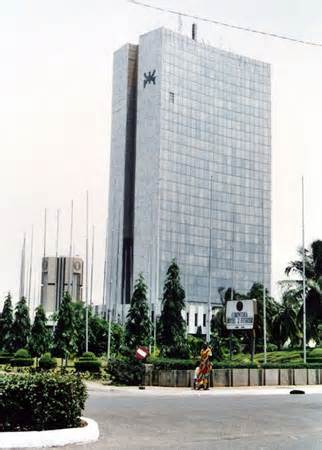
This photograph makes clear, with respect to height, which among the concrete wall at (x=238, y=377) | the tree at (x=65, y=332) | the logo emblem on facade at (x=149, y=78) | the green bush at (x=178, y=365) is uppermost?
the logo emblem on facade at (x=149, y=78)

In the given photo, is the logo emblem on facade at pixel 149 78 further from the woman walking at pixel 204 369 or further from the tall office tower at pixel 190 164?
the woman walking at pixel 204 369

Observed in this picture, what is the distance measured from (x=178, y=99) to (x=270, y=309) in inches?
3050

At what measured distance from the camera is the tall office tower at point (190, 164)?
146625 millimetres

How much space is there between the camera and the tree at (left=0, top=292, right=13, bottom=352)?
2716 inches

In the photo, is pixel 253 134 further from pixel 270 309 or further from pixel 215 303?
pixel 270 309

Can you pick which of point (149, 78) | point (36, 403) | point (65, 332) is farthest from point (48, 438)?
point (149, 78)

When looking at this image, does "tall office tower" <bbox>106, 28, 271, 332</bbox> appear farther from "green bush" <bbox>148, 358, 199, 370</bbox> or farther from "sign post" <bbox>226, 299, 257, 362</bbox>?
"green bush" <bbox>148, 358, 199, 370</bbox>

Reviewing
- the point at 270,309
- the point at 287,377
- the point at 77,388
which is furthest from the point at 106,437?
the point at 270,309

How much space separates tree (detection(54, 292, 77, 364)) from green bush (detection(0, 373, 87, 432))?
45198mm

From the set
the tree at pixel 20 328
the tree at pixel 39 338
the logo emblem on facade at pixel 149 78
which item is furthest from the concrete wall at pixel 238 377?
the logo emblem on facade at pixel 149 78

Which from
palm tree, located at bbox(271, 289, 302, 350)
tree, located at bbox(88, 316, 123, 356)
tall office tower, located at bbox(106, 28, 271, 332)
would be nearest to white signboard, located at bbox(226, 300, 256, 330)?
palm tree, located at bbox(271, 289, 302, 350)

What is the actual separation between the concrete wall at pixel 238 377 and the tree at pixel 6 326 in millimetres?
36338

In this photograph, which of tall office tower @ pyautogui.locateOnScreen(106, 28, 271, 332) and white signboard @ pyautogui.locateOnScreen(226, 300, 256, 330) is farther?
tall office tower @ pyautogui.locateOnScreen(106, 28, 271, 332)

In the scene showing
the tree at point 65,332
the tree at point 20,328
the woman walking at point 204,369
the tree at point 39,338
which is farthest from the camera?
the tree at point 20,328
